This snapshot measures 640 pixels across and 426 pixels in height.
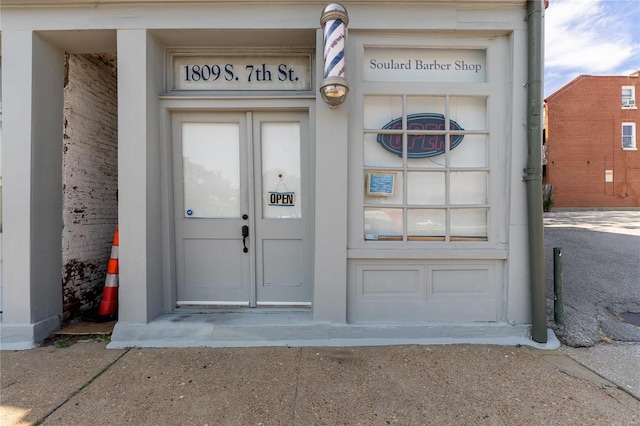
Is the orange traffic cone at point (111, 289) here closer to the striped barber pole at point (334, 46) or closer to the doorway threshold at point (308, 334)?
the doorway threshold at point (308, 334)

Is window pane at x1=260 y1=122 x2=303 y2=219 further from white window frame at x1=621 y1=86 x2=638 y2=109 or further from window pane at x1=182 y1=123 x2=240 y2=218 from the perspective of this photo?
white window frame at x1=621 y1=86 x2=638 y2=109

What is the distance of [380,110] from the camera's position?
12.6 ft

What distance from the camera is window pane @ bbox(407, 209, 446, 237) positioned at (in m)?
3.86

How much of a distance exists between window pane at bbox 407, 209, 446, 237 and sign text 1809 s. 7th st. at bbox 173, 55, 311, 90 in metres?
2.02

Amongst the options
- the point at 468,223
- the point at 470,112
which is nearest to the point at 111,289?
the point at 468,223

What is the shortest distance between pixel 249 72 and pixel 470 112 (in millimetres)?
2705

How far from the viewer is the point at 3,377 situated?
3012 millimetres

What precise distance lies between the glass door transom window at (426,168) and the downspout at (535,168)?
1.43 ft

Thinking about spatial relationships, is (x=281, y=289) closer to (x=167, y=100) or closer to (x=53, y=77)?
(x=167, y=100)

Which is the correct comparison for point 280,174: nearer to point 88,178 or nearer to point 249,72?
point 249,72

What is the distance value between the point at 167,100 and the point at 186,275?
215 centimetres

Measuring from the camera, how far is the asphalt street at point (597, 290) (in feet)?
12.4

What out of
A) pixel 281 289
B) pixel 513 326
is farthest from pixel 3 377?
pixel 513 326

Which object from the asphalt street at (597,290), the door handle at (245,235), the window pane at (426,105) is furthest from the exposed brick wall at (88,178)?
the asphalt street at (597,290)
